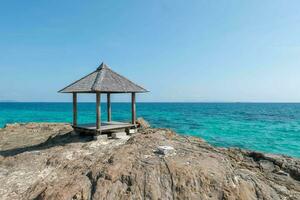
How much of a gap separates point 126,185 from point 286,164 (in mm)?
7911

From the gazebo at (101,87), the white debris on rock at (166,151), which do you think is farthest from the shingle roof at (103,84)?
the white debris on rock at (166,151)

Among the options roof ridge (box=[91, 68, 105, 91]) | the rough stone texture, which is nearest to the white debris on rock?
the rough stone texture

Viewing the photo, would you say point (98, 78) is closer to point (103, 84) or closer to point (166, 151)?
point (103, 84)

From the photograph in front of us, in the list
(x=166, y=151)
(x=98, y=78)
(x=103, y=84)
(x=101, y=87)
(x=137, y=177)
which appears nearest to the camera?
(x=137, y=177)

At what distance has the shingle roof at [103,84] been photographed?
447 inches

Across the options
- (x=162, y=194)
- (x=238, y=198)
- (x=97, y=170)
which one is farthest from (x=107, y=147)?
(x=238, y=198)

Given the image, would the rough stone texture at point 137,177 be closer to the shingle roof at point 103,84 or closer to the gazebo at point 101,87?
the gazebo at point 101,87

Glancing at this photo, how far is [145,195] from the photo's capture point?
6.27 meters

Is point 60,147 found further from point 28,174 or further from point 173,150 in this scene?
point 173,150

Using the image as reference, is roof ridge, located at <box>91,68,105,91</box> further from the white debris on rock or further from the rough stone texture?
the white debris on rock

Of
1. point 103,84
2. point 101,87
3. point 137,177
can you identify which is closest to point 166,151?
point 137,177

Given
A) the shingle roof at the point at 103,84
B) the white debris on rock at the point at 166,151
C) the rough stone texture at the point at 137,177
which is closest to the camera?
the rough stone texture at the point at 137,177

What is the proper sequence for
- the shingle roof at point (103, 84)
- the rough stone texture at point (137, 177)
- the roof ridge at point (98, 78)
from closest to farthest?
1. the rough stone texture at point (137, 177)
2. the roof ridge at point (98, 78)
3. the shingle roof at point (103, 84)

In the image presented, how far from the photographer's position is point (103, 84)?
1149cm
